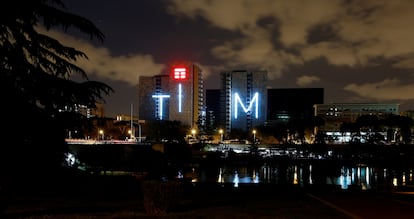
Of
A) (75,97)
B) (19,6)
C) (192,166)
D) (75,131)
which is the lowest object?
(192,166)

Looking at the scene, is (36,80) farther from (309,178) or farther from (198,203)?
(309,178)

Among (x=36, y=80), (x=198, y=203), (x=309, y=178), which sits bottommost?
(x=309, y=178)

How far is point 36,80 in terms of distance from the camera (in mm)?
9805

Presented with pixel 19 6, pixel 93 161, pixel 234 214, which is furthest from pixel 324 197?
pixel 93 161

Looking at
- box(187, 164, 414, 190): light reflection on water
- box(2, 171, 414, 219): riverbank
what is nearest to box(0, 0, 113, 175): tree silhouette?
box(2, 171, 414, 219): riverbank

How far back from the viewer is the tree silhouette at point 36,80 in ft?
31.9

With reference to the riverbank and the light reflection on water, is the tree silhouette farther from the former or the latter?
the light reflection on water

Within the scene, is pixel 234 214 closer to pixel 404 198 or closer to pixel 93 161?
pixel 404 198

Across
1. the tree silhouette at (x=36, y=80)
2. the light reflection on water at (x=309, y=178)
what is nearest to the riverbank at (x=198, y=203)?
the tree silhouette at (x=36, y=80)

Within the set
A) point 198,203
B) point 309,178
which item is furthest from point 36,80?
point 309,178

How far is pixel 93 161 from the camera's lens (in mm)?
78875

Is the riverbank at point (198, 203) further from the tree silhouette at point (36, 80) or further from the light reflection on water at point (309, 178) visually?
the light reflection on water at point (309, 178)

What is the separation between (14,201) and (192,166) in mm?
89072

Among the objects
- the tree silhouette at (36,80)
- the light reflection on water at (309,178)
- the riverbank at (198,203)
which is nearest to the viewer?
the tree silhouette at (36,80)
